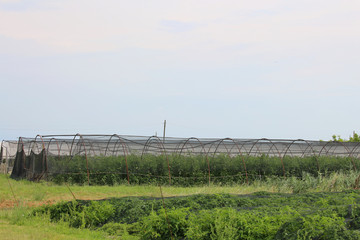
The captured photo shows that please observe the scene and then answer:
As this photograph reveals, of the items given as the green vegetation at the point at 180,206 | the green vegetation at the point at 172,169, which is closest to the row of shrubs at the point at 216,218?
the green vegetation at the point at 180,206

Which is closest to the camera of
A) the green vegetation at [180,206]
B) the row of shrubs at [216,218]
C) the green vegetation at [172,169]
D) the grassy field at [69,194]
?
the row of shrubs at [216,218]

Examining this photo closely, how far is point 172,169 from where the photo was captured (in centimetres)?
1659

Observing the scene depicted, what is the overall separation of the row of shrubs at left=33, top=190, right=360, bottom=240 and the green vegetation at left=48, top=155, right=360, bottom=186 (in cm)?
727

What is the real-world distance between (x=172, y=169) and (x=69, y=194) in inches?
185

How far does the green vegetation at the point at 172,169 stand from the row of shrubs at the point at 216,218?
727 centimetres

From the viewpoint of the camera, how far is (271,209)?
729 centimetres

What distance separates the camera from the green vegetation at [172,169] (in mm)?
16141

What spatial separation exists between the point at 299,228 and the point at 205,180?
1151 centimetres

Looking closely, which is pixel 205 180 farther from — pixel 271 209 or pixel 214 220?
pixel 214 220

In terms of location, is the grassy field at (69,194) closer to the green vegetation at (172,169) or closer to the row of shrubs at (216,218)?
the row of shrubs at (216,218)

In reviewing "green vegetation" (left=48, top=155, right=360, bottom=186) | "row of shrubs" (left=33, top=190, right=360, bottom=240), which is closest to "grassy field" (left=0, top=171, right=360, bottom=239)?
"row of shrubs" (left=33, top=190, right=360, bottom=240)

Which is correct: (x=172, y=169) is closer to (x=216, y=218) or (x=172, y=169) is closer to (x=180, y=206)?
(x=180, y=206)

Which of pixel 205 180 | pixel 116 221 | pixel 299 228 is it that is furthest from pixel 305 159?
pixel 299 228

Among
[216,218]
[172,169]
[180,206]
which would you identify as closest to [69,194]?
[172,169]
